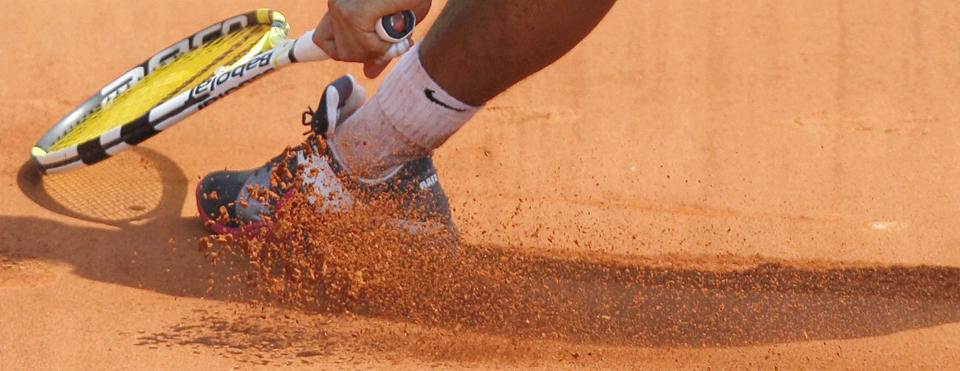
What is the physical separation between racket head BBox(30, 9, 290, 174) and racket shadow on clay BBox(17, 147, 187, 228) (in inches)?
2.7

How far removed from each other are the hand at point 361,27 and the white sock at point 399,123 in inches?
2.4

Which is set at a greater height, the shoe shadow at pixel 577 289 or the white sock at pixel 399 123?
the white sock at pixel 399 123

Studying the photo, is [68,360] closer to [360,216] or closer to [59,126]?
[360,216]

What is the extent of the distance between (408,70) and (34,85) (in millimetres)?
1635

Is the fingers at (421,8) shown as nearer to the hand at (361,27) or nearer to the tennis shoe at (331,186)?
the hand at (361,27)

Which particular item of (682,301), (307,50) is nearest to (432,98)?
(307,50)

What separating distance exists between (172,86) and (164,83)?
0.07 m

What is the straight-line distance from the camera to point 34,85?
Result: 309cm

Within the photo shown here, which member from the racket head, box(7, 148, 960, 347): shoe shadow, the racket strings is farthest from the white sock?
the racket strings

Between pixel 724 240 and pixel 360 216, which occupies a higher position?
pixel 360 216

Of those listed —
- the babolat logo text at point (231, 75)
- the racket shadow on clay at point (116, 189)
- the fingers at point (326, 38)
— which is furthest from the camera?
the racket shadow on clay at point (116, 189)

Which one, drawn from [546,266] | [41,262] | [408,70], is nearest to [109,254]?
[41,262]

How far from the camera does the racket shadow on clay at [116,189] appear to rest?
97.0 inches

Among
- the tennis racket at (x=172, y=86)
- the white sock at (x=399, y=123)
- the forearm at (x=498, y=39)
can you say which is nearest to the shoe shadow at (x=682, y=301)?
the white sock at (x=399, y=123)
